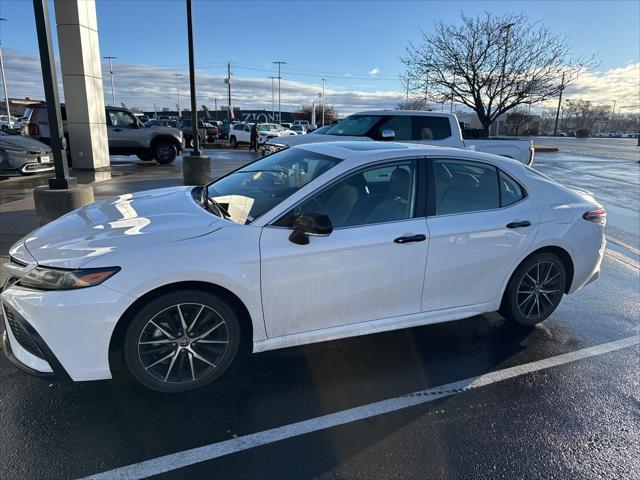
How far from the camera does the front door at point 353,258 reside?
3014mm

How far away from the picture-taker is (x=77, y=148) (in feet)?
44.1

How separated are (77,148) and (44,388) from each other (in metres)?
12.3

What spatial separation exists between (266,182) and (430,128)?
23.5 ft

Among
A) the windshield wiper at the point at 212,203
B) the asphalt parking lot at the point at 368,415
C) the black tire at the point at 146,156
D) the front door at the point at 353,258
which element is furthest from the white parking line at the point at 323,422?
the black tire at the point at 146,156

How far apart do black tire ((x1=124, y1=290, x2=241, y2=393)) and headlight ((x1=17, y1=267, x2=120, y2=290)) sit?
30 cm

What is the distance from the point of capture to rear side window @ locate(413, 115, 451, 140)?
9922mm

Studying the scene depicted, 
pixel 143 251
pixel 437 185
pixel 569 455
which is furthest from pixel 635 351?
pixel 143 251

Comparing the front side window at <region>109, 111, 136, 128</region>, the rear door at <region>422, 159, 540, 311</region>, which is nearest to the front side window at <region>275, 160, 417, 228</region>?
the rear door at <region>422, 159, 540, 311</region>

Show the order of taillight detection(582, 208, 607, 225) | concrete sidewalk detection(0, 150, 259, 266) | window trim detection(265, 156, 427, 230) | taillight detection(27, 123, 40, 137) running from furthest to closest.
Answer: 1. taillight detection(27, 123, 40, 137)
2. concrete sidewalk detection(0, 150, 259, 266)
3. taillight detection(582, 208, 607, 225)
4. window trim detection(265, 156, 427, 230)

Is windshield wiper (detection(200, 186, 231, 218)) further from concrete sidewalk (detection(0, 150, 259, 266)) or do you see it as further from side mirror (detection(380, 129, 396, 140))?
side mirror (detection(380, 129, 396, 140))

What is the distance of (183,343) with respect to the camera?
2912 mm

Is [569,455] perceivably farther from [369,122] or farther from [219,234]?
[369,122]

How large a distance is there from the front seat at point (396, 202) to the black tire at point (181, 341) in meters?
1.28

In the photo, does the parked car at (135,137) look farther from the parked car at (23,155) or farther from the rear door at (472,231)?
the rear door at (472,231)
